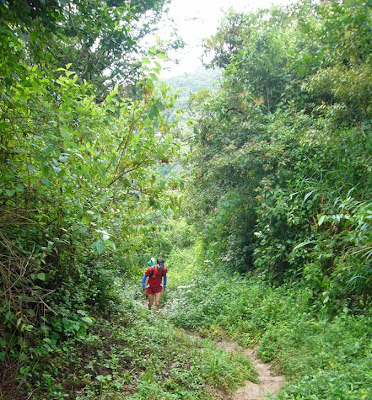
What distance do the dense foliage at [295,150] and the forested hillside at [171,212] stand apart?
5 centimetres

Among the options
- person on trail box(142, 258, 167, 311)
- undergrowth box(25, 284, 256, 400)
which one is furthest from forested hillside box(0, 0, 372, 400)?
person on trail box(142, 258, 167, 311)

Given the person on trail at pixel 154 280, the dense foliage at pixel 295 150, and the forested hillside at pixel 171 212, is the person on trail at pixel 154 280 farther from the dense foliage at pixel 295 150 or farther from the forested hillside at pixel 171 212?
the dense foliage at pixel 295 150

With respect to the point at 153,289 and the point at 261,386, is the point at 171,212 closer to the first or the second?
the point at 261,386

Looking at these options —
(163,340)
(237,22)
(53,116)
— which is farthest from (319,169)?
(237,22)

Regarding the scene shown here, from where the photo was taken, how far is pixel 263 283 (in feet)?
25.1

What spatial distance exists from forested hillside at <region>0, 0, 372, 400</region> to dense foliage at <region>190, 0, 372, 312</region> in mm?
46

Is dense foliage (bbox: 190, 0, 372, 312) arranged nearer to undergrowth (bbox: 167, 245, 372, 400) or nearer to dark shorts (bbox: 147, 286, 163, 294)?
undergrowth (bbox: 167, 245, 372, 400)

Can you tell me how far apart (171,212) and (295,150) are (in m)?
3.86

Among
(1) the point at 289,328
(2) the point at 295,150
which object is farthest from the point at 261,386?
(2) the point at 295,150

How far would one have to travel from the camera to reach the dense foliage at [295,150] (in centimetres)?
575

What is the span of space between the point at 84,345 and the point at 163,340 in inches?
58.5

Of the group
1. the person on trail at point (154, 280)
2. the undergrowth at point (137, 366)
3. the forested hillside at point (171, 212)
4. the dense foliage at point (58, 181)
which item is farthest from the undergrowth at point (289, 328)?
the dense foliage at point (58, 181)

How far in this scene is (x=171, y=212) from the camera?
223 inches

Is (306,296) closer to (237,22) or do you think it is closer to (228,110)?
(228,110)
